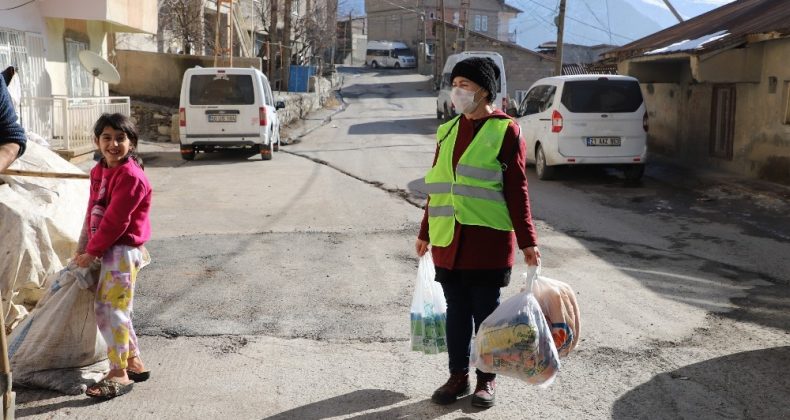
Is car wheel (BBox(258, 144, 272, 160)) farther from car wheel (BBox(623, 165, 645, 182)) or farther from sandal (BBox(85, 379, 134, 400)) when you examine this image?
sandal (BBox(85, 379, 134, 400))

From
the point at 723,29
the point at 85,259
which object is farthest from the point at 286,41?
the point at 85,259

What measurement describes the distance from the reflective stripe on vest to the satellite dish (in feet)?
48.4

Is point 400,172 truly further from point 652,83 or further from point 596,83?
point 652,83

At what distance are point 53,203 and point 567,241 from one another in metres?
5.23

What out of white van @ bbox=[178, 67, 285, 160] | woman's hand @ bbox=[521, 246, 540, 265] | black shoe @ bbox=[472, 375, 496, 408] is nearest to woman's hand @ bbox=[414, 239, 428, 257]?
woman's hand @ bbox=[521, 246, 540, 265]

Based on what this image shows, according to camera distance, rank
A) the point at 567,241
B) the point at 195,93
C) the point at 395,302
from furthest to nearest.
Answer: the point at 195,93
the point at 567,241
the point at 395,302

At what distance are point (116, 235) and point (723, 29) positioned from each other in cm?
1425

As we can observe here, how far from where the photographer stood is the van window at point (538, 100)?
14.0 meters

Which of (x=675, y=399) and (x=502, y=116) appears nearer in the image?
(x=502, y=116)

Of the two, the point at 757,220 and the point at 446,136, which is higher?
the point at 446,136

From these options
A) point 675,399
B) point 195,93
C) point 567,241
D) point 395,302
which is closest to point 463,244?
point 675,399

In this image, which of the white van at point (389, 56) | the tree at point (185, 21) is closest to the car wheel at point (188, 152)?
the tree at point (185, 21)

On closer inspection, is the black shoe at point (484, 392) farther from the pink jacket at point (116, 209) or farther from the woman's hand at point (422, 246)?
the pink jacket at point (116, 209)

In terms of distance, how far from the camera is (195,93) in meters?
16.7
